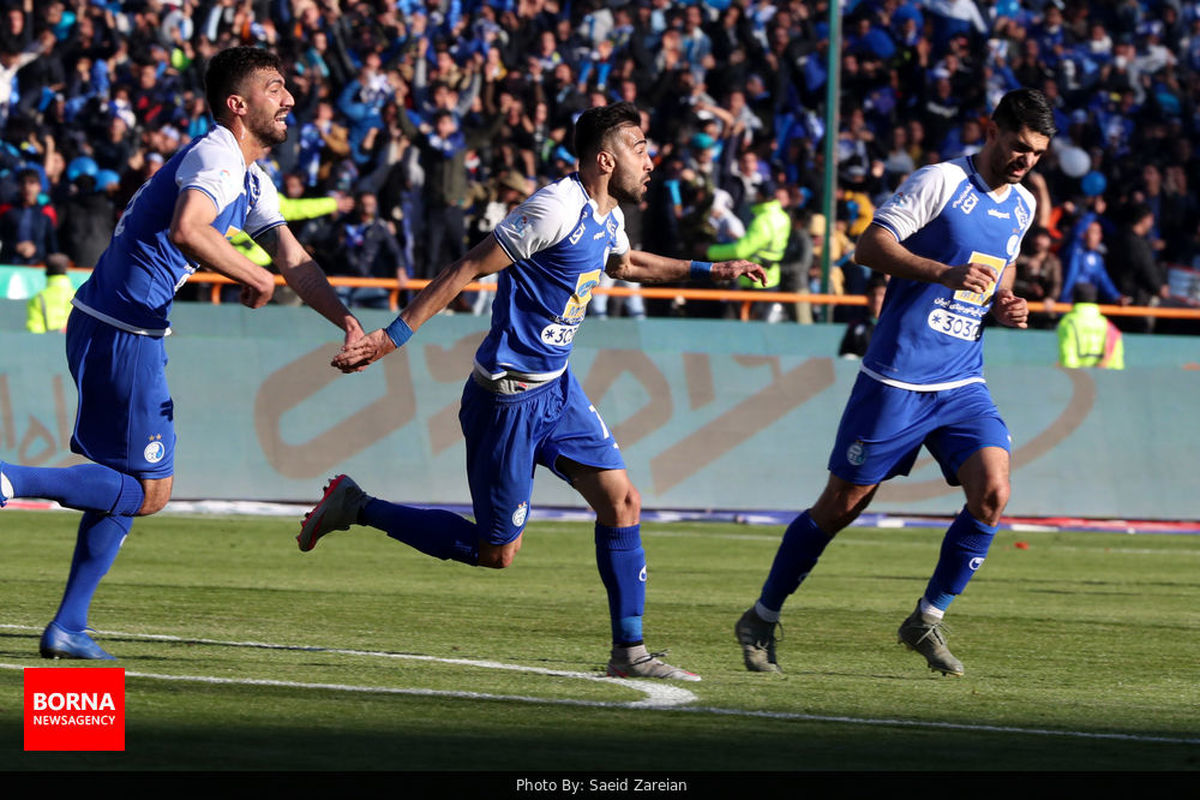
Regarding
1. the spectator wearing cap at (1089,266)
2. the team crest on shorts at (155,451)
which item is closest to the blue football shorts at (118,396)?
the team crest on shorts at (155,451)

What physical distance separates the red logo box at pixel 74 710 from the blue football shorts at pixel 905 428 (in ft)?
10.8

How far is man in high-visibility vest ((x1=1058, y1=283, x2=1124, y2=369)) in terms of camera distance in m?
18.2

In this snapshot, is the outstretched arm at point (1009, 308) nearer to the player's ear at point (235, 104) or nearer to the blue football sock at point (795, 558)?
the blue football sock at point (795, 558)

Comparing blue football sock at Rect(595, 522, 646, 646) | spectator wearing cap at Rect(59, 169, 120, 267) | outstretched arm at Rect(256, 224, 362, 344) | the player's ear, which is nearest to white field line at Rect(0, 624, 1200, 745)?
blue football sock at Rect(595, 522, 646, 646)

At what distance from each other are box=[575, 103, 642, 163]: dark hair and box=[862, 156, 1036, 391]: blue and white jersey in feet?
4.34

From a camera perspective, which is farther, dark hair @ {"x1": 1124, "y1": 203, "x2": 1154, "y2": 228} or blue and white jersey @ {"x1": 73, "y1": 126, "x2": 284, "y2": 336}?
dark hair @ {"x1": 1124, "y1": 203, "x2": 1154, "y2": 228}

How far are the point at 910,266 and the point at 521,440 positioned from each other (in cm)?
178

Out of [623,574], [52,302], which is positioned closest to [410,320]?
[623,574]

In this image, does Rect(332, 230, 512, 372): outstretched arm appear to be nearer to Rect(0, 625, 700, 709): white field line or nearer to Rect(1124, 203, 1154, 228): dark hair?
Rect(0, 625, 700, 709): white field line

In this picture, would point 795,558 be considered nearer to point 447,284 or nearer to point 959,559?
point 959,559

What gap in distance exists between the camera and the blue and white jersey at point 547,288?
7.68 m

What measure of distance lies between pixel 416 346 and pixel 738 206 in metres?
5.62

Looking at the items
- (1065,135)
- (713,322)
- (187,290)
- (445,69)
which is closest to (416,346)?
(713,322)

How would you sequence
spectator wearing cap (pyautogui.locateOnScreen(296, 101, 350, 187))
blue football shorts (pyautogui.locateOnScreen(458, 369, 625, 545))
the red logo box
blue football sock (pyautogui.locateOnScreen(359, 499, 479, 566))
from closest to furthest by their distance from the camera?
1. the red logo box
2. blue football shorts (pyautogui.locateOnScreen(458, 369, 625, 545))
3. blue football sock (pyautogui.locateOnScreen(359, 499, 479, 566))
4. spectator wearing cap (pyautogui.locateOnScreen(296, 101, 350, 187))
